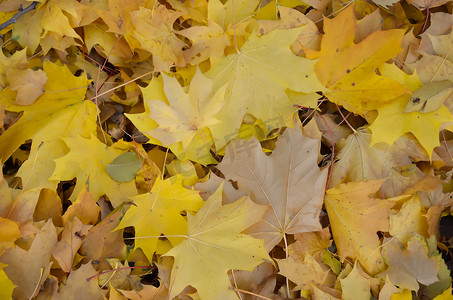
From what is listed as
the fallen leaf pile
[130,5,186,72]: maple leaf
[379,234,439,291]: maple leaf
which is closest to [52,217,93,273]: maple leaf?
the fallen leaf pile

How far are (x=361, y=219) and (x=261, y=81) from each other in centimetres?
49

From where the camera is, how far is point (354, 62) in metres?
1.05

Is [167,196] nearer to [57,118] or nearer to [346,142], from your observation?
[57,118]

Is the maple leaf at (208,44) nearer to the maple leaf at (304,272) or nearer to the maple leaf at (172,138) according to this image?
the maple leaf at (172,138)

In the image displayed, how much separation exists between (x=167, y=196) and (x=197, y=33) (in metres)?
0.47

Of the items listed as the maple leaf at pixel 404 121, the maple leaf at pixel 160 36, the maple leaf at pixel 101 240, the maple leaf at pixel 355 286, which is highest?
the maple leaf at pixel 160 36

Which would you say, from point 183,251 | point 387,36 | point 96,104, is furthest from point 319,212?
point 96,104

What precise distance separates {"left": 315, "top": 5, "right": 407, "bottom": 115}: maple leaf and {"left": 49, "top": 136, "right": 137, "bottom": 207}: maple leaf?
672 mm

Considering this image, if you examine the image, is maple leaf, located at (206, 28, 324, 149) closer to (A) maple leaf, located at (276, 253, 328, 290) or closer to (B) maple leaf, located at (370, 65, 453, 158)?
(B) maple leaf, located at (370, 65, 453, 158)

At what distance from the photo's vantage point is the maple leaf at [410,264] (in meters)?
1.07

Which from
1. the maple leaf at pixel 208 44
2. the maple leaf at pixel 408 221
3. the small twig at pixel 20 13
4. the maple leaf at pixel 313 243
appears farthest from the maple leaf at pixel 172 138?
the maple leaf at pixel 408 221

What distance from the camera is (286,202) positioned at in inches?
41.4

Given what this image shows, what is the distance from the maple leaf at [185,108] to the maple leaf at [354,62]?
33cm

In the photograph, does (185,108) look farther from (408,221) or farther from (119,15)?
(408,221)
